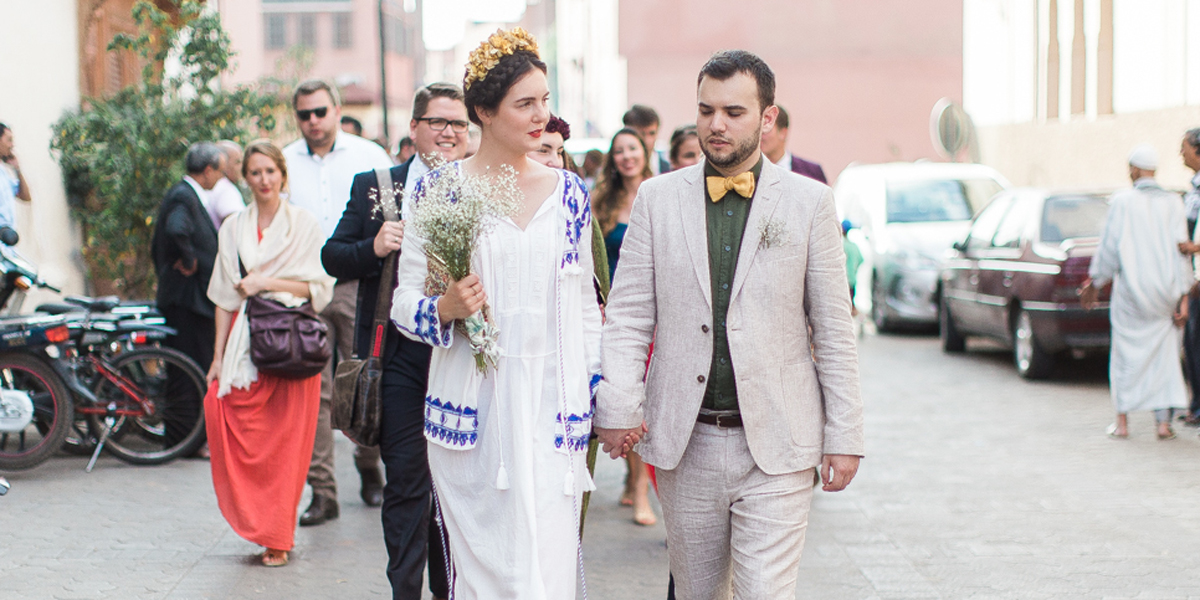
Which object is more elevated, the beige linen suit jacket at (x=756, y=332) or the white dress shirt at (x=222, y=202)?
the white dress shirt at (x=222, y=202)

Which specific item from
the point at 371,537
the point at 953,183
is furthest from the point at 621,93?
the point at 371,537

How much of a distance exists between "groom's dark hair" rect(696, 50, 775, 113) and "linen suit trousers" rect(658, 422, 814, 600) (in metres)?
0.96

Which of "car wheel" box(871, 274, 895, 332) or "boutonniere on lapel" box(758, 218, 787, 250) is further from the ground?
"boutonniere on lapel" box(758, 218, 787, 250)

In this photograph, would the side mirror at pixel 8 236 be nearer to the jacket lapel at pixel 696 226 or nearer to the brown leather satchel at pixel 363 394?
the brown leather satchel at pixel 363 394

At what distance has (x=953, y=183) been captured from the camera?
17.6m

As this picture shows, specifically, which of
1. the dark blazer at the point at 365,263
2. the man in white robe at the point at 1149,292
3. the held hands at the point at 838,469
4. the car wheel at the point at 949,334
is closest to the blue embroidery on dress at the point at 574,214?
the held hands at the point at 838,469

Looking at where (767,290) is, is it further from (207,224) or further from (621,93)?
(621,93)

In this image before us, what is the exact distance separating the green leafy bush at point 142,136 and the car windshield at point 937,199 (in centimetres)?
826

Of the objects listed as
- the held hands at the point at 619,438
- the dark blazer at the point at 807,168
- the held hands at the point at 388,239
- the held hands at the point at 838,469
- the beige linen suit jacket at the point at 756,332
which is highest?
the dark blazer at the point at 807,168

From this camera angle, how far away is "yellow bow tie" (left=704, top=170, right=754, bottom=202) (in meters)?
3.96

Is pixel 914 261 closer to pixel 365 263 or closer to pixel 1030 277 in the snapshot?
pixel 1030 277

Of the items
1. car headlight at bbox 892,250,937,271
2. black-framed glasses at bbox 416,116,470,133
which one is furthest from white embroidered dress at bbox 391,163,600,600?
car headlight at bbox 892,250,937,271

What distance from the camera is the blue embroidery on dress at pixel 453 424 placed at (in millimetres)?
4004

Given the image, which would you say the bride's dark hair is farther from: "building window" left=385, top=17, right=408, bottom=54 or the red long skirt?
"building window" left=385, top=17, right=408, bottom=54
